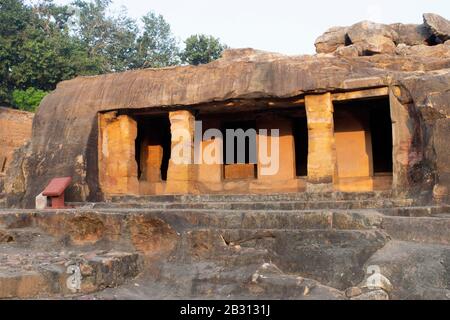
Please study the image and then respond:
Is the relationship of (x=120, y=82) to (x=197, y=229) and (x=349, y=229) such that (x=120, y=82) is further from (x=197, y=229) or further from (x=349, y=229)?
(x=349, y=229)

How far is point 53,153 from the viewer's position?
1141 cm

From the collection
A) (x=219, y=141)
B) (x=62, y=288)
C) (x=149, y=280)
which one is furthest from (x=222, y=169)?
(x=62, y=288)

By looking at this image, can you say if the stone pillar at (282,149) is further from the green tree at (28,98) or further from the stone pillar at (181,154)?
the green tree at (28,98)

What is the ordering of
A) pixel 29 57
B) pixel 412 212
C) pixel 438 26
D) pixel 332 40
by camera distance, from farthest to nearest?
pixel 29 57
pixel 332 40
pixel 438 26
pixel 412 212

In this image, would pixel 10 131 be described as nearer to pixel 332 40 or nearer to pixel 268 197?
Result: pixel 332 40

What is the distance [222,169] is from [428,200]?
5.99 metres

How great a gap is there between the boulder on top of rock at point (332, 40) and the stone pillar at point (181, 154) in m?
6.62

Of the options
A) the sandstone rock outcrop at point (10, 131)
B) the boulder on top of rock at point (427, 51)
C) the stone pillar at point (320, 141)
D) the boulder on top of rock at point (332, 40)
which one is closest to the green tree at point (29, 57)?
the sandstone rock outcrop at point (10, 131)

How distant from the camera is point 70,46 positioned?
25.8 metres

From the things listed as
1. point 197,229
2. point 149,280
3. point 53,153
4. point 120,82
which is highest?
point 120,82

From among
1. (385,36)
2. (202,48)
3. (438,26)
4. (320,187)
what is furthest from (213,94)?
(202,48)

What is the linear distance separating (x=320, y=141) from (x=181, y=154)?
2997mm

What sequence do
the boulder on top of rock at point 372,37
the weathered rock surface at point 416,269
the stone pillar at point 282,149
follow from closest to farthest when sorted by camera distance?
1. the weathered rock surface at point 416,269
2. the stone pillar at point 282,149
3. the boulder on top of rock at point 372,37

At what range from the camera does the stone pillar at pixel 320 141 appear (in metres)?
10.0
